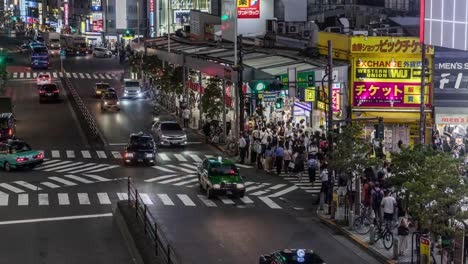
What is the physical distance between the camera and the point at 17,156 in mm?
45469

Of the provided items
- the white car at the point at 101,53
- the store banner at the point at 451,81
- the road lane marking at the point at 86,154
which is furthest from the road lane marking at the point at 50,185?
the white car at the point at 101,53

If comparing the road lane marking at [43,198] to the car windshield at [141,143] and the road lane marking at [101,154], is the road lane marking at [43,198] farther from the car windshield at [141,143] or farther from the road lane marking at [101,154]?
the road lane marking at [101,154]

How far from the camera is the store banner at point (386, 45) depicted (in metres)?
45.1

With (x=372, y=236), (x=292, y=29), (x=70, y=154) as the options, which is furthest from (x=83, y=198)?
(x=292, y=29)

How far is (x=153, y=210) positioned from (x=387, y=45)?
57.6 ft

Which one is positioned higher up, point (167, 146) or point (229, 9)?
point (229, 9)

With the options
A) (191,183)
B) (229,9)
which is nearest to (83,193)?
(191,183)

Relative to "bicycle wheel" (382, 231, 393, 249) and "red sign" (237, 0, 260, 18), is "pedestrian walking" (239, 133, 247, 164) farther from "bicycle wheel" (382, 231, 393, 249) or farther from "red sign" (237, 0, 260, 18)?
"red sign" (237, 0, 260, 18)

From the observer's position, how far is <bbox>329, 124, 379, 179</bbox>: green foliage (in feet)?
105

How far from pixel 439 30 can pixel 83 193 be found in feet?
57.3

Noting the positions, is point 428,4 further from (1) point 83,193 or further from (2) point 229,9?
(2) point 229,9

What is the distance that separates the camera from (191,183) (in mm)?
41906

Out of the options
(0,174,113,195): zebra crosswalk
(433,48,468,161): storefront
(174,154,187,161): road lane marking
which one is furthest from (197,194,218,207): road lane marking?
(433,48,468,161): storefront

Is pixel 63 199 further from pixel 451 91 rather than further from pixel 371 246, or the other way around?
pixel 451 91
